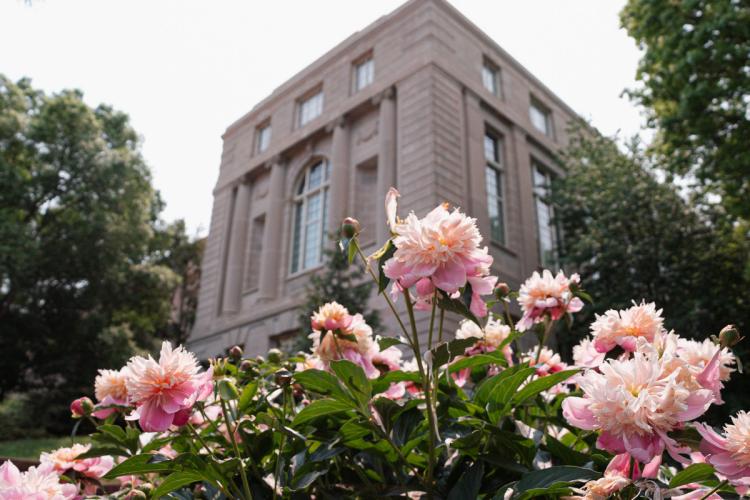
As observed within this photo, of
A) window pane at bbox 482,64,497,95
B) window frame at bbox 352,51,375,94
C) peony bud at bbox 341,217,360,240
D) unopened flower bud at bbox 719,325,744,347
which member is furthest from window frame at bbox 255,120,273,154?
unopened flower bud at bbox 719,325,744,347

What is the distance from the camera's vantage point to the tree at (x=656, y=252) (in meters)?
12.4

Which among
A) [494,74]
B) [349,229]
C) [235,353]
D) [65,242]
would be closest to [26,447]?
[65,242]

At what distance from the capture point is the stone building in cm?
1477

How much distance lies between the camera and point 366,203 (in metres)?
16.5

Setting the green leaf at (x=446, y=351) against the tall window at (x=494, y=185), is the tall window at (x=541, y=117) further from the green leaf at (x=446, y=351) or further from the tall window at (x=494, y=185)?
the green leaf at (x=446, y=351)

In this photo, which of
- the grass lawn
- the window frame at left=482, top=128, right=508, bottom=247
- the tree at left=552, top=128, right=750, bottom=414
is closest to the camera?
the grass lawn

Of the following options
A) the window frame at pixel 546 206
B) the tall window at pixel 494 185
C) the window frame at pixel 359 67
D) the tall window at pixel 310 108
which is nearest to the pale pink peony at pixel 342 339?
the tall window at pixel 494 185

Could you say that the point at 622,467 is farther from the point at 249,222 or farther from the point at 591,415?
the point at 249,222

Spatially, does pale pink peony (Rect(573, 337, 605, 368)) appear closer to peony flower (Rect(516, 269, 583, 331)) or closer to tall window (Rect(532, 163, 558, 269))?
peony flower (Rect(516, 269, 583, 331))

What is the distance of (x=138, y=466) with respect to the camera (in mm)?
1428

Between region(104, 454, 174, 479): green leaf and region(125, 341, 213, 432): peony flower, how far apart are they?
0.27 ft

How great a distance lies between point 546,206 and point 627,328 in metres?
17.4

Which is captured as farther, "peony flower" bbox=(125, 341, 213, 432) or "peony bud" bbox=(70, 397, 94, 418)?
"peony bud" bbox=(70, 397, 94, 418)

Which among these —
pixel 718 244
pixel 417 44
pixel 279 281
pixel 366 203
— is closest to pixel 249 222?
pixel 279 281
